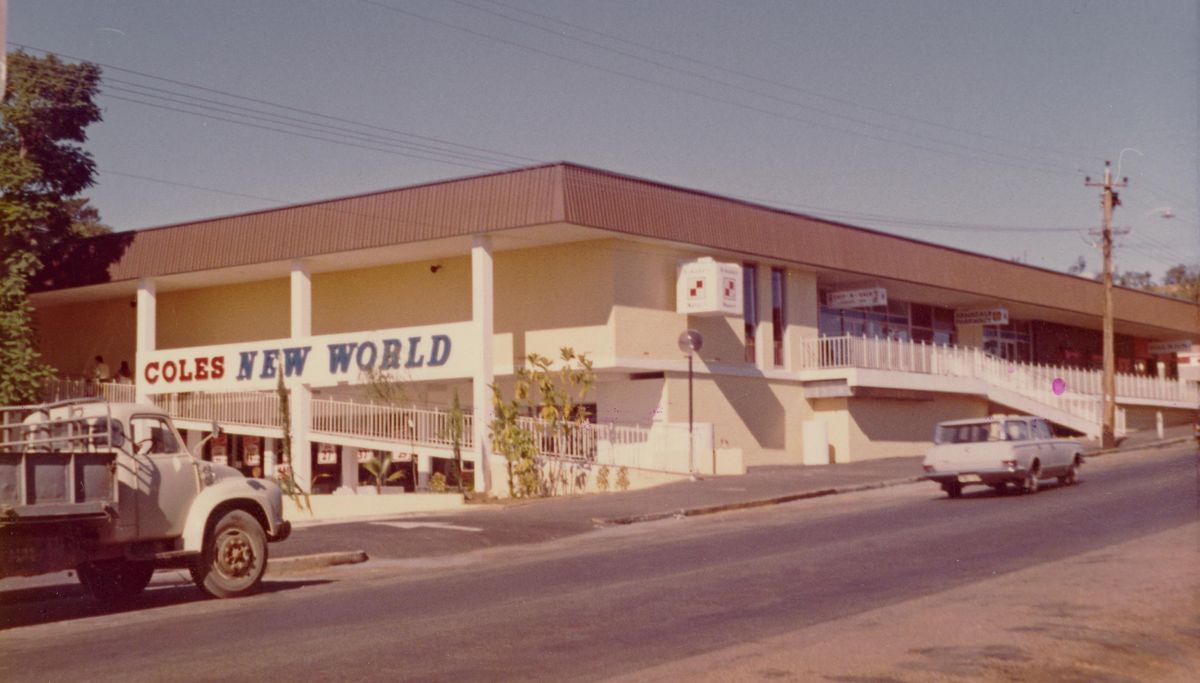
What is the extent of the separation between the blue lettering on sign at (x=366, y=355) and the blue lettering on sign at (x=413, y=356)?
3.91 ft

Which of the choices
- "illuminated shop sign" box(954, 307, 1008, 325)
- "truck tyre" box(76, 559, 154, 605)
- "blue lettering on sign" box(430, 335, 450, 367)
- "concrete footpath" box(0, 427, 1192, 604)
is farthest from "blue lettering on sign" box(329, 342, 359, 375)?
"illuminated shop sign" box(954, 307, 1008, 325)

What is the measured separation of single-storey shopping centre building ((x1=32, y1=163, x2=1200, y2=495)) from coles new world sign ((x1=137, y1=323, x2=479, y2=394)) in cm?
6

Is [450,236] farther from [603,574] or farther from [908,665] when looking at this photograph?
[908,665]

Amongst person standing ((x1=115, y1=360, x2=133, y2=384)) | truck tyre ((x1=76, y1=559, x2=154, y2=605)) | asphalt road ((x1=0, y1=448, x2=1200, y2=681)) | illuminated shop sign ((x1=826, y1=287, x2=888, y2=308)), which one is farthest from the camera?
illuminated shop sign ((x1=826, y1=287, x2=888, y2=308))

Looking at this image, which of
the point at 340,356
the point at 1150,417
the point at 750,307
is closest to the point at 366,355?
the point at 340,356

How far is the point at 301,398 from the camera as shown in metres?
32.9

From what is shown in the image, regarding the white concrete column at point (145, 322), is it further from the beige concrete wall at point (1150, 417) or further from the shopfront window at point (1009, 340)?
the beige concrete wall at point (1150, 417)

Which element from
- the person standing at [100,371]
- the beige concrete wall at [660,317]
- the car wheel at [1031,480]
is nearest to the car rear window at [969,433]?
the car wheel at [1031,480]

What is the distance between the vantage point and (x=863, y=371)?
3778cm

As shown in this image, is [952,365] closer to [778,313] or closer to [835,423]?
[835,423]

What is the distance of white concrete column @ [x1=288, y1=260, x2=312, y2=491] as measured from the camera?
32000 millimetres

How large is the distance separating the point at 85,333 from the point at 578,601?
35.3 metres

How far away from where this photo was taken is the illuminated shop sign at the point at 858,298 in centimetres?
4012

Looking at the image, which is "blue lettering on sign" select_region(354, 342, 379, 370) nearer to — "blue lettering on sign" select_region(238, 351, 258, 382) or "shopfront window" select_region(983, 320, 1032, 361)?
"blue lettering on sign" select_region(238, 351, 258, 382)
